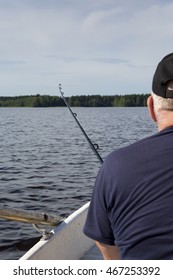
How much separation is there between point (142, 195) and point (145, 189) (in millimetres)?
28

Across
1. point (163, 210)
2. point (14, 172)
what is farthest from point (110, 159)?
point (14, 172)

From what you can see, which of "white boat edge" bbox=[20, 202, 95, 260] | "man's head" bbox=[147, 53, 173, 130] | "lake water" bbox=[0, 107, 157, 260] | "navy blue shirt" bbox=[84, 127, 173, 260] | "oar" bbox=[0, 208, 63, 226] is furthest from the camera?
"lake water" bbox=[0, 107, 157, 260]

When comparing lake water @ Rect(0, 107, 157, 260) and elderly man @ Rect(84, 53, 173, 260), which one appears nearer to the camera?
elderly man @ Rect(84, 53, 173, 260)

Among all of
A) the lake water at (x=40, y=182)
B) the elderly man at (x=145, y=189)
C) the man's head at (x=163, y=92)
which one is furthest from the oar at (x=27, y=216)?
the lake water at (x=40, y=182)

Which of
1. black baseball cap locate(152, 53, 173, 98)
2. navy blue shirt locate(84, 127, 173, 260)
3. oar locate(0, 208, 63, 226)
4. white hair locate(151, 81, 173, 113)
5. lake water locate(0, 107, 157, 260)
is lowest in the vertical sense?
lake water locate(0, 107, 157, 260)

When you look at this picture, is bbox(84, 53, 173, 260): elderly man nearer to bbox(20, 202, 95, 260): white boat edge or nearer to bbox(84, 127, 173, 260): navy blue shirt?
bbox(84, 127, 173, 260): navy blue shirt

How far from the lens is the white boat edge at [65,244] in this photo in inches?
149

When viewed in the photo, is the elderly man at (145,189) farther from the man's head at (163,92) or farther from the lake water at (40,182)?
the lake water at (40,182)

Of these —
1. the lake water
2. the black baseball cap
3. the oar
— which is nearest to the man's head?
the black baseball cap

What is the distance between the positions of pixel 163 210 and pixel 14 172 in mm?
13487

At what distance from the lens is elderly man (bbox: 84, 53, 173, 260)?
1.60 m
